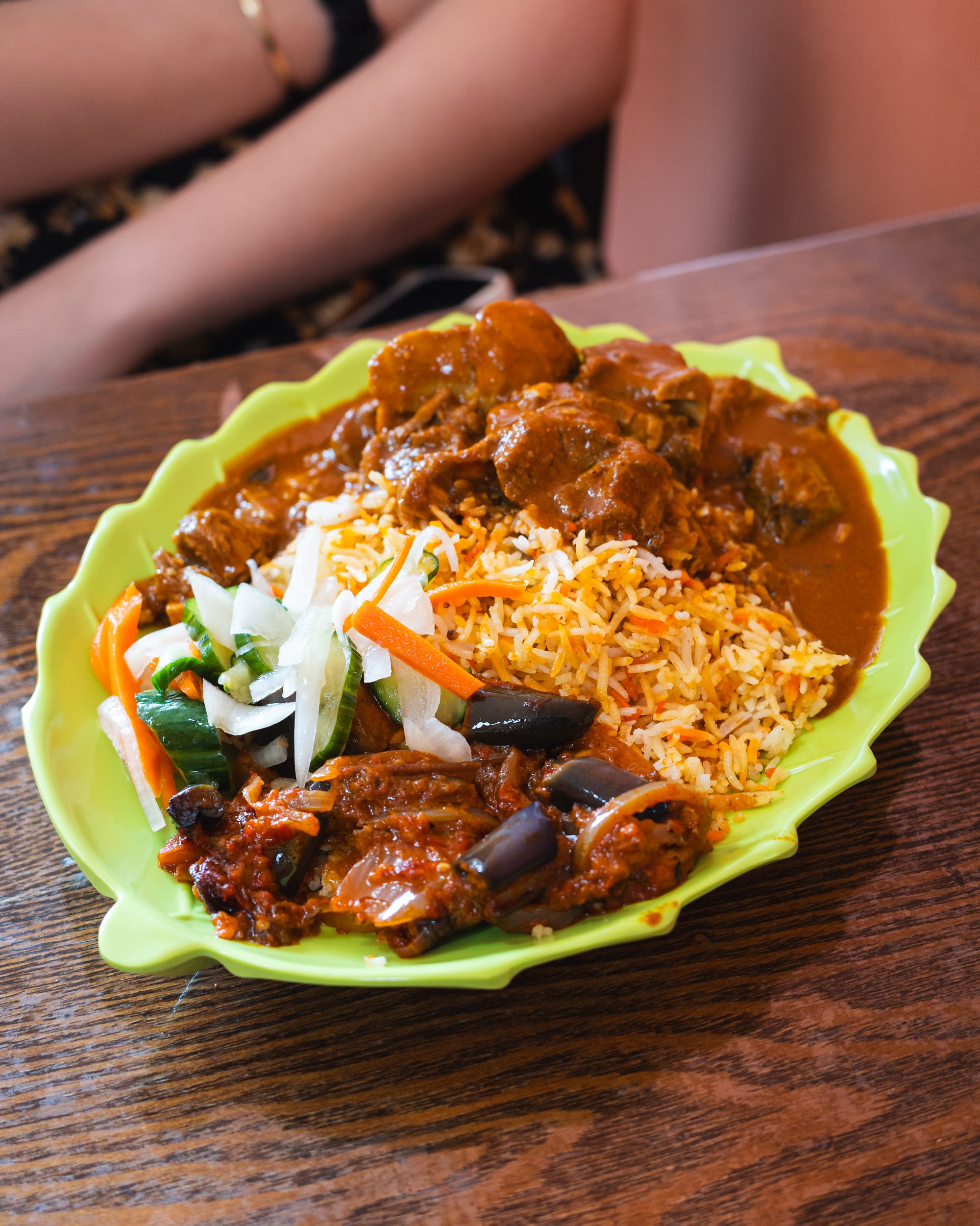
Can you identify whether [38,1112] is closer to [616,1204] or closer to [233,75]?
[616,1204]

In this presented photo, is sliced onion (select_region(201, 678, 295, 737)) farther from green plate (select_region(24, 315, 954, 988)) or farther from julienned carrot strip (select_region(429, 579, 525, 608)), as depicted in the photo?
julienned carrot strip (select_region(429, 579, 525, 608))

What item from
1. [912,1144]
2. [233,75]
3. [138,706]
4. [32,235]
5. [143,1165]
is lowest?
[912,1144]

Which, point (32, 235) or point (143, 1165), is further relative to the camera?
point (32, 235)

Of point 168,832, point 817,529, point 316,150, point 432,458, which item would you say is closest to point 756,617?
point 817,529

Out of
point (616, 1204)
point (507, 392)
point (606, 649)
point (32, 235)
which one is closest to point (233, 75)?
point (32, 235)

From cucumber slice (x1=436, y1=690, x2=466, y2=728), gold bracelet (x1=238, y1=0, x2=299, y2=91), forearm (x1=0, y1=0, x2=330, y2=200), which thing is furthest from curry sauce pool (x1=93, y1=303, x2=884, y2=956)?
gold bracelet (x1=238, y1=0, x2=299, y2=91)

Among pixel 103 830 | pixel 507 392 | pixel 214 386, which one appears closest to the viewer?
pixel 103 830

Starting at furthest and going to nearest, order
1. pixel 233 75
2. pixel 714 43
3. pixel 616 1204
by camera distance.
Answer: pixel 714 43, pixel 233 75, pixel 616 1204

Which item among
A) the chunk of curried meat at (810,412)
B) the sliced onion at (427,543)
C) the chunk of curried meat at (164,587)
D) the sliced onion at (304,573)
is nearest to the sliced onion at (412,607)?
the sliced onion at (427,543)
